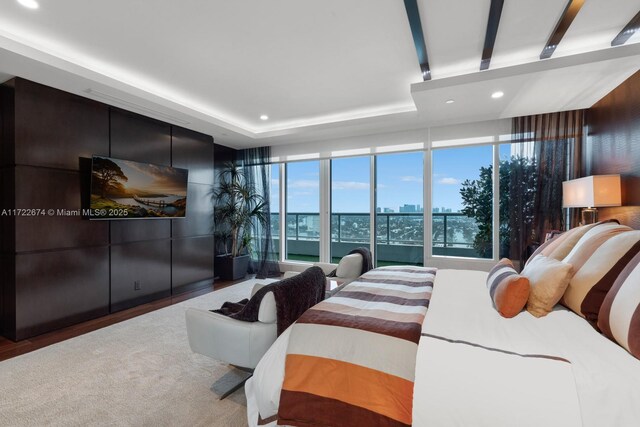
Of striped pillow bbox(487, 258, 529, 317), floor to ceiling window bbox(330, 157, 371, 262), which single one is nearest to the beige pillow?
striped pillow bbox(487, 258, 529, 317)

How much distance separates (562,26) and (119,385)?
446 cm

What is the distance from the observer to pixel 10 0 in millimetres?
2125

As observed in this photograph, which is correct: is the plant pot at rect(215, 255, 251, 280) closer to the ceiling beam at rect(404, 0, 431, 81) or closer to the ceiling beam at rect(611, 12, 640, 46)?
the ceiling beam at rect(404, 0, 431, 81)

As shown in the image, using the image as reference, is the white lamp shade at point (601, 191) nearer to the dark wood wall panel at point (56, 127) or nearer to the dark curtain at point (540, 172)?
the dark curtain at point (540, 172)

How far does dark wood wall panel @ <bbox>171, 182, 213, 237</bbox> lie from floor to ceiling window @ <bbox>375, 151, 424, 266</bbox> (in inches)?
122

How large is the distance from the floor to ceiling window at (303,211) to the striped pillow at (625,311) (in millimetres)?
4680

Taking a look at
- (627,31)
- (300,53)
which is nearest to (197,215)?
(300,53)

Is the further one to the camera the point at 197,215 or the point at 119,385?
the point at 197,215

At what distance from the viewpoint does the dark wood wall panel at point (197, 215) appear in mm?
4734

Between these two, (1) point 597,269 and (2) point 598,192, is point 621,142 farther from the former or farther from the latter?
(1) point 597,269

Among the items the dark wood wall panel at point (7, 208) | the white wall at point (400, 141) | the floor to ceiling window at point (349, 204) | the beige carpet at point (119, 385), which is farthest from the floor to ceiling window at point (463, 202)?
the dark wood wall panel at point (7, 208)

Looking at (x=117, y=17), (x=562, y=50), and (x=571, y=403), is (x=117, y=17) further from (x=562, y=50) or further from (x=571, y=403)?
(x=562, y=50)

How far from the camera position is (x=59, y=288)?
324 centimetres

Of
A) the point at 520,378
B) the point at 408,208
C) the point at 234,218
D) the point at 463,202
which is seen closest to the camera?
the point at 520,378
